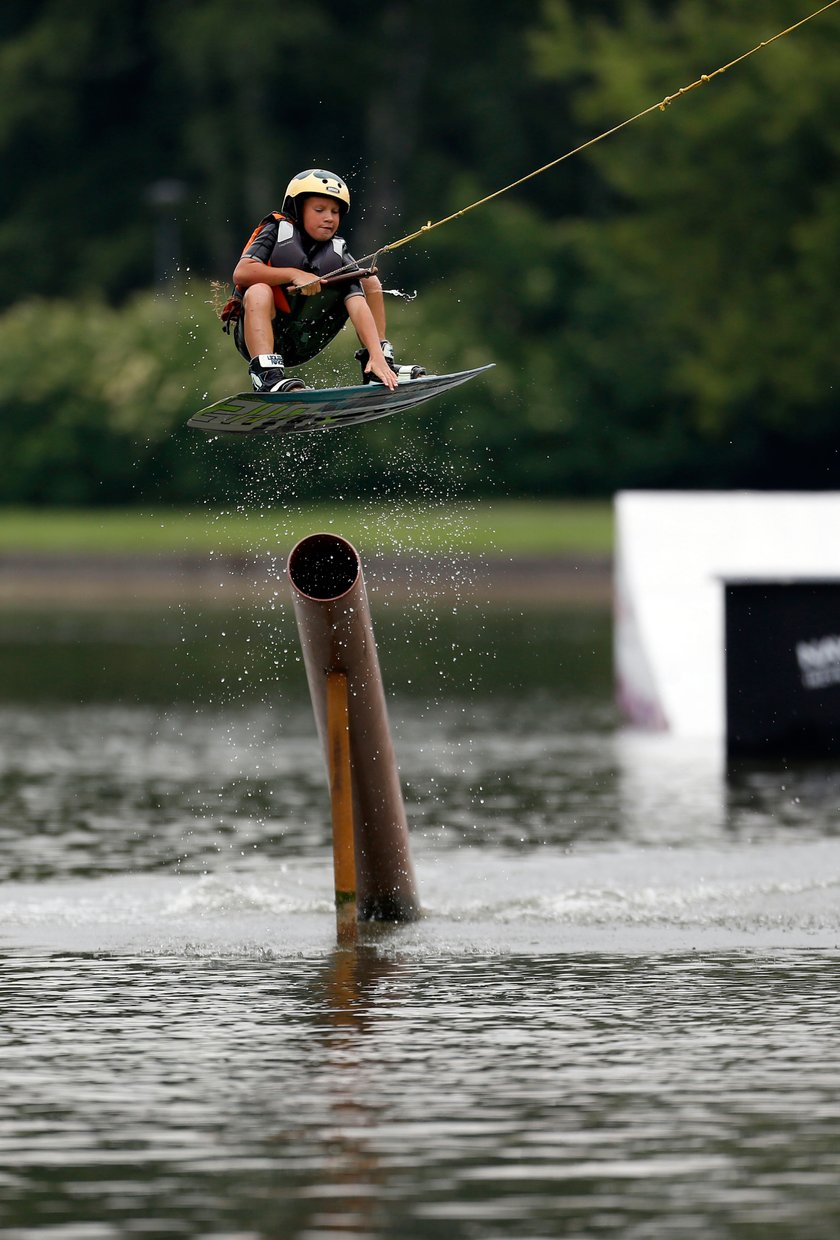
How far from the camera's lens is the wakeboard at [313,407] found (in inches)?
480

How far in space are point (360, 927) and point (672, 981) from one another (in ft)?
6.74

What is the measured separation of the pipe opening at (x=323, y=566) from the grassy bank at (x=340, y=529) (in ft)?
109

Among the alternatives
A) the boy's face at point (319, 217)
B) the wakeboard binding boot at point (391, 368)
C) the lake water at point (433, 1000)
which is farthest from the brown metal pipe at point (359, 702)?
the boy's face at point (319, 217)

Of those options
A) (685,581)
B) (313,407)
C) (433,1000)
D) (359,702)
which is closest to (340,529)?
(685,581)

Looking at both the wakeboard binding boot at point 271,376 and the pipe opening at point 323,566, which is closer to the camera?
the wakeboard binding boot at point 271,376

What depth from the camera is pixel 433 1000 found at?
11.0 meters

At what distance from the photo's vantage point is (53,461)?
196ft

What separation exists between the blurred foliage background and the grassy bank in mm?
848

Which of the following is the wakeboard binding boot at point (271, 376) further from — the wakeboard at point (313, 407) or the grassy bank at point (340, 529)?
the grassy bank at point (340, 529)

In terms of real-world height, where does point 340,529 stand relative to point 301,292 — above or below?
above

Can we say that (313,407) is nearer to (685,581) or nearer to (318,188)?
(318,188)

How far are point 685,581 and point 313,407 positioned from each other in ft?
38.4

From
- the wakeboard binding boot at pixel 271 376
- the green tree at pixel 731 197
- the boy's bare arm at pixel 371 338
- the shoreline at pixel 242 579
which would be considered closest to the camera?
the wakeboard binding boot at pixel 271 376

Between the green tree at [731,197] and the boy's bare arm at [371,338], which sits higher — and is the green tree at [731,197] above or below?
above
